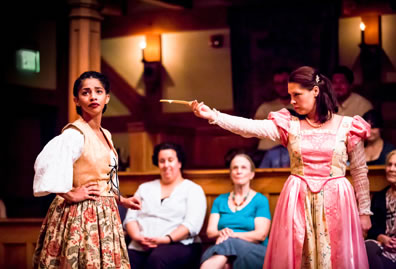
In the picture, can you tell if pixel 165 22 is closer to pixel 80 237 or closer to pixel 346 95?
pixel 346 95

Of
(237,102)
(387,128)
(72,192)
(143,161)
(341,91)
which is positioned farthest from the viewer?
(237,102)

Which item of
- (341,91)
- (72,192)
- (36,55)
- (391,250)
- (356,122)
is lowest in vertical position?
(391,250)

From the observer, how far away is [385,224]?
3959 millimetres

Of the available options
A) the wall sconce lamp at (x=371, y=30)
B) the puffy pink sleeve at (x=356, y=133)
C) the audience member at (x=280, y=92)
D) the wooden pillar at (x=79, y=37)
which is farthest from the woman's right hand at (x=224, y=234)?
the wall sconce lamp at (x=371, y=30)

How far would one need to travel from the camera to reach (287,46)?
7375mm

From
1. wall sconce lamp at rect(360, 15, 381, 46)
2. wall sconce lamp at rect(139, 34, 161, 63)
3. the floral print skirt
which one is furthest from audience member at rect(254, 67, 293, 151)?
the floral print skirt

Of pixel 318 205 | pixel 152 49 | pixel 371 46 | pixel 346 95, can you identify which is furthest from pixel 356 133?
pixel 152 49

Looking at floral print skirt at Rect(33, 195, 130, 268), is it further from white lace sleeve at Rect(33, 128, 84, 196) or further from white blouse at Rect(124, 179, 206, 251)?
white blouse at Rect(124, 179, 206, 251)

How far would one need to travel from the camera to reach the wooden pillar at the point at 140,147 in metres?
5.42

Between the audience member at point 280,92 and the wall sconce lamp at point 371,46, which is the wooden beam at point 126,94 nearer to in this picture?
the audience member at point 280,92

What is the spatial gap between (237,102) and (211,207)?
10.1 ft

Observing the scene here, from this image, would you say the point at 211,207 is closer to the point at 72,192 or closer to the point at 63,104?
the point at 72,192

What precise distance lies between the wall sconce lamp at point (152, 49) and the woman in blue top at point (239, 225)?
3.96 m

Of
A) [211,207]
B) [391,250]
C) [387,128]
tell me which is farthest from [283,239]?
[387,128]
